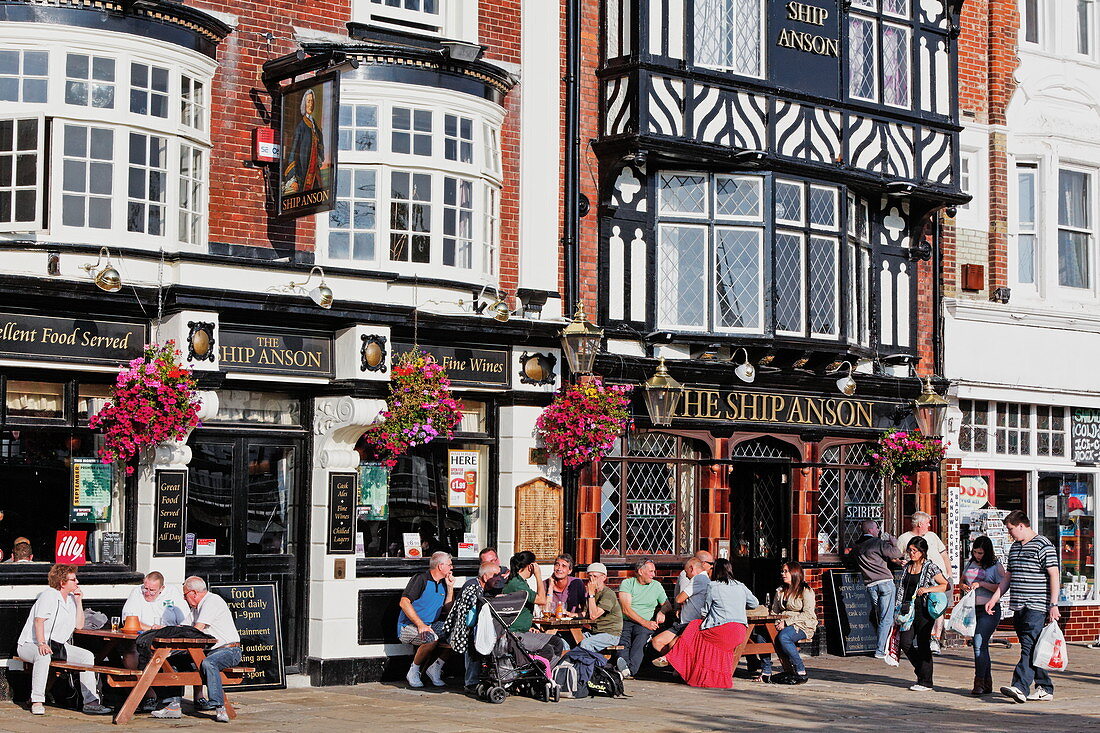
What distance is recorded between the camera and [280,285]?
1523cm

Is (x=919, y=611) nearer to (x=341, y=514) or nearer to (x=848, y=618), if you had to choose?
(x=848, y=618)

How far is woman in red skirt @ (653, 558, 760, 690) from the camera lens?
1559 centimetres

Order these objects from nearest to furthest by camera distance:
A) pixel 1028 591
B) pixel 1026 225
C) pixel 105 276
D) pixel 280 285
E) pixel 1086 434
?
pixel 105 276
pixel 1028 591
pixel 280 285
pixel 1026 225
pixel 1086 434

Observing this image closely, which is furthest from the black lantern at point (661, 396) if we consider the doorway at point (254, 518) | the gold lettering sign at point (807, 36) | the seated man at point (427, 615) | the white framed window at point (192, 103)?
the white framed window at point (192, 103)

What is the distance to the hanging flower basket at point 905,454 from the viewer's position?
2030 cm

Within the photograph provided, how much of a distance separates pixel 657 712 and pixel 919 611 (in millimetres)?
3343

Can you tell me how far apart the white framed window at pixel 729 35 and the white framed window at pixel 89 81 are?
23.7 feet

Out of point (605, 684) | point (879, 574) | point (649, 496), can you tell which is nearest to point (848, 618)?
point (879, 574)

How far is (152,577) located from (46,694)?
1350mm

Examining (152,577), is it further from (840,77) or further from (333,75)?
(840,77)

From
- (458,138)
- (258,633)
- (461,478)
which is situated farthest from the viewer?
(461,478)

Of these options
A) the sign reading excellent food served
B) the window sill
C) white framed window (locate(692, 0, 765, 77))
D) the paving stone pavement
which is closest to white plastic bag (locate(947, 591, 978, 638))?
the paving stone pavement

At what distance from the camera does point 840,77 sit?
778 inches

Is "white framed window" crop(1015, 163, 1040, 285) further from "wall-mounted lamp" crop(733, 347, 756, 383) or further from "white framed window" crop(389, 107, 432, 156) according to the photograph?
"white framed window" crop(389, 107, 432, 156)
